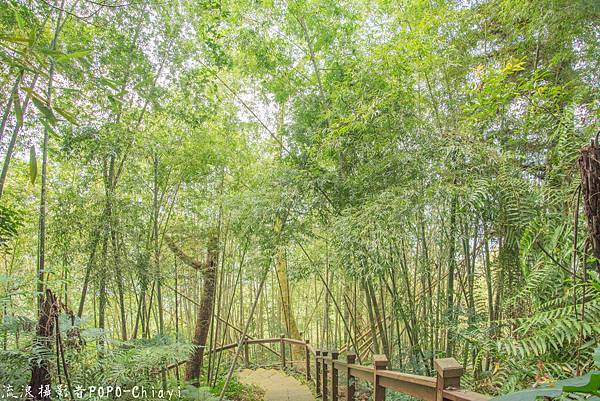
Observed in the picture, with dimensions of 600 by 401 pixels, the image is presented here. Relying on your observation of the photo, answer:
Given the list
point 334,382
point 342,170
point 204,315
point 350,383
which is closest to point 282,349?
point 204,315

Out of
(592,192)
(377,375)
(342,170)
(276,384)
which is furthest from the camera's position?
(276,384)

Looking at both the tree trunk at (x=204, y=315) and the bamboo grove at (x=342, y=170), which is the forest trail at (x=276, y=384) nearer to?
the tree trunk at (x=204, y=315)

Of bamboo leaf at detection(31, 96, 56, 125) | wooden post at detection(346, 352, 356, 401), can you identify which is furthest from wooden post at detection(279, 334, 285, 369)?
bamboo leaf at detection(31, 96, 56, 125)

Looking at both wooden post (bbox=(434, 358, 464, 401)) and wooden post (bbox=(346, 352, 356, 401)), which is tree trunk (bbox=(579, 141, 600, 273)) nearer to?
wooden post (bbox=(434, 358, 464, 401))

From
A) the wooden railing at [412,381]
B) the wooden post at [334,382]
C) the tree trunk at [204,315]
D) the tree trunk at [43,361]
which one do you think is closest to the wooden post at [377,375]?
the wooden railing at [412,381]

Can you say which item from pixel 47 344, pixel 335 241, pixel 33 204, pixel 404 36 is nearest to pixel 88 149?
pixel 33 204

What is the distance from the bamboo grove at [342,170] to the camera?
1.95 metres

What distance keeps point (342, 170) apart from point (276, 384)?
3.67 metres

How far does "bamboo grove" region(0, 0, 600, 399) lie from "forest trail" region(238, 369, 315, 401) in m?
1.60

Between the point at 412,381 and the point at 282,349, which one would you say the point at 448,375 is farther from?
the point at 282,349

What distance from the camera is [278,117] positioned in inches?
215

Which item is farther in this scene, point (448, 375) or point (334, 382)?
point (334, 382)

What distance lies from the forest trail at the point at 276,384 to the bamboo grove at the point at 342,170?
5.24 feet

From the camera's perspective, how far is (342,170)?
119 inches
